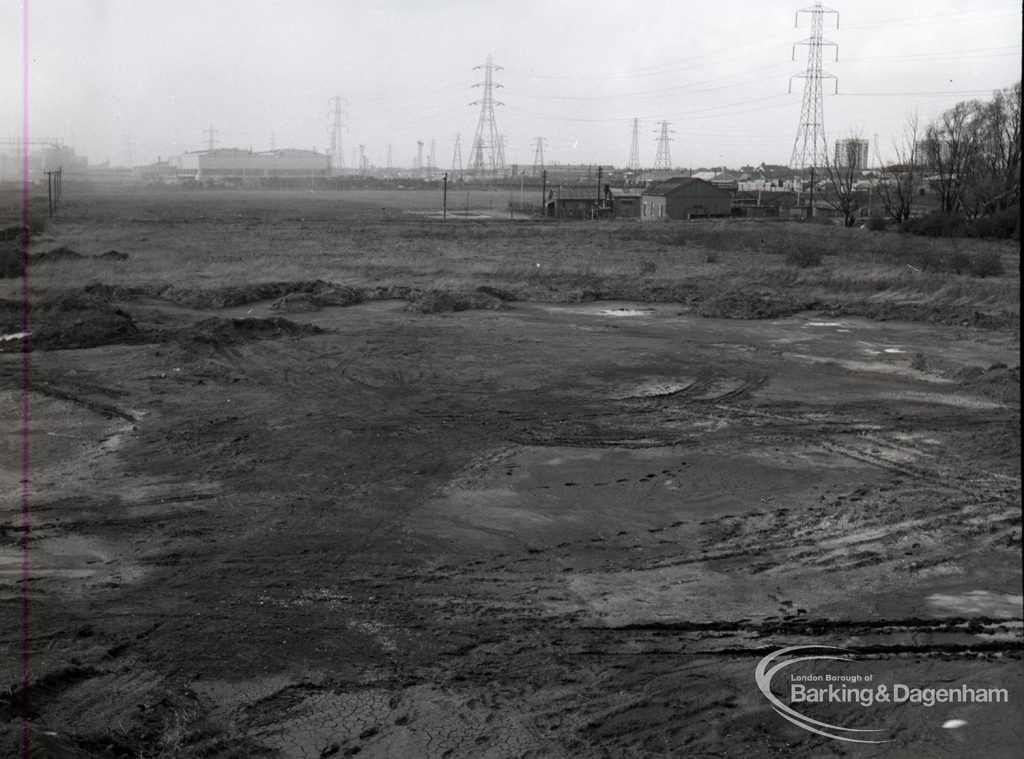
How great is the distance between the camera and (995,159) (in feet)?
173

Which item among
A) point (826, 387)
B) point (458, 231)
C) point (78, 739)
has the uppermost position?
point (458, 231)

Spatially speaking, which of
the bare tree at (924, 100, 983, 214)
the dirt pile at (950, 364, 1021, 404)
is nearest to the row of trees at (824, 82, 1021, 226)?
the bare tree at (924, 100, 983, 214)

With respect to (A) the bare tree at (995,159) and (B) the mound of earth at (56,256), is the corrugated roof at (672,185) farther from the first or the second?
(B) the mound of earth at (56,256)

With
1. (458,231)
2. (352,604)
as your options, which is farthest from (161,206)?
(352,604)

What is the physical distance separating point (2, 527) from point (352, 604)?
4109 millimetres

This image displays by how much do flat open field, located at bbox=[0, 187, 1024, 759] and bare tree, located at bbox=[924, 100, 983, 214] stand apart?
3395cm

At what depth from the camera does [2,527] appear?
9.82m

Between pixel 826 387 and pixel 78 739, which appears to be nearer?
pixel 78 739

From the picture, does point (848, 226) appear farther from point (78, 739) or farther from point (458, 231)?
point (78, 739)

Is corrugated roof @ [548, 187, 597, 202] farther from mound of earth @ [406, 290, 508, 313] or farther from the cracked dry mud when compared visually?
the cracked dry mud

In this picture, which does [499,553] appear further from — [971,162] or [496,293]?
[971,162]

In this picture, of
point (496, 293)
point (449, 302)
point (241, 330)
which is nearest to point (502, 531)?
point (241, 330)

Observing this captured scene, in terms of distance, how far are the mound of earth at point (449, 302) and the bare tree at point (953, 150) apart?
1366 inches

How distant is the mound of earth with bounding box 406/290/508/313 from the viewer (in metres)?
23.6
